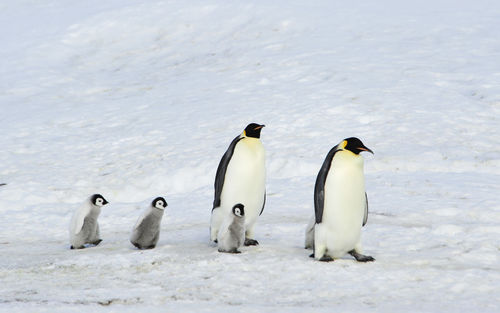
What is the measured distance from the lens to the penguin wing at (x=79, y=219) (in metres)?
6.82

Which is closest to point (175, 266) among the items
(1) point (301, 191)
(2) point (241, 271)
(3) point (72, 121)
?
(2) point (241, 271)

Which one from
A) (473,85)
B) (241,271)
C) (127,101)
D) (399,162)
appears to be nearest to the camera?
(241,271)

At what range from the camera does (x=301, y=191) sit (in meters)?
9.15

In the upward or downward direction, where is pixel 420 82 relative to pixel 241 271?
upward

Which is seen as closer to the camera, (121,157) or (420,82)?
(121,157)

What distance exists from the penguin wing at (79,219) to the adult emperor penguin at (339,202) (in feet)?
7.90

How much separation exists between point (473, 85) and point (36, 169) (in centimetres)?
798

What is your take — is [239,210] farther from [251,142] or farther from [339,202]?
[339,202]

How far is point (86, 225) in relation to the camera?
22.6 feet

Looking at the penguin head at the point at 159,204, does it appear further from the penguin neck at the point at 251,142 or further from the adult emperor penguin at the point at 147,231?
the penguin neck at the point at 251,142

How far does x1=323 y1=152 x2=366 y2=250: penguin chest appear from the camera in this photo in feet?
18.8

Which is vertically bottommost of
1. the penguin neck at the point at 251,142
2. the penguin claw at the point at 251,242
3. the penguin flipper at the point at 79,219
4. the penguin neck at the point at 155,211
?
the penguin claw at the point at 251,242

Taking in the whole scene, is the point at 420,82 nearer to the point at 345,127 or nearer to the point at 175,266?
the point at 345,127

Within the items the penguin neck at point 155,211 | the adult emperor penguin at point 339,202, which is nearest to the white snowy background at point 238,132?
the adult emperor penguin at point 339,202
